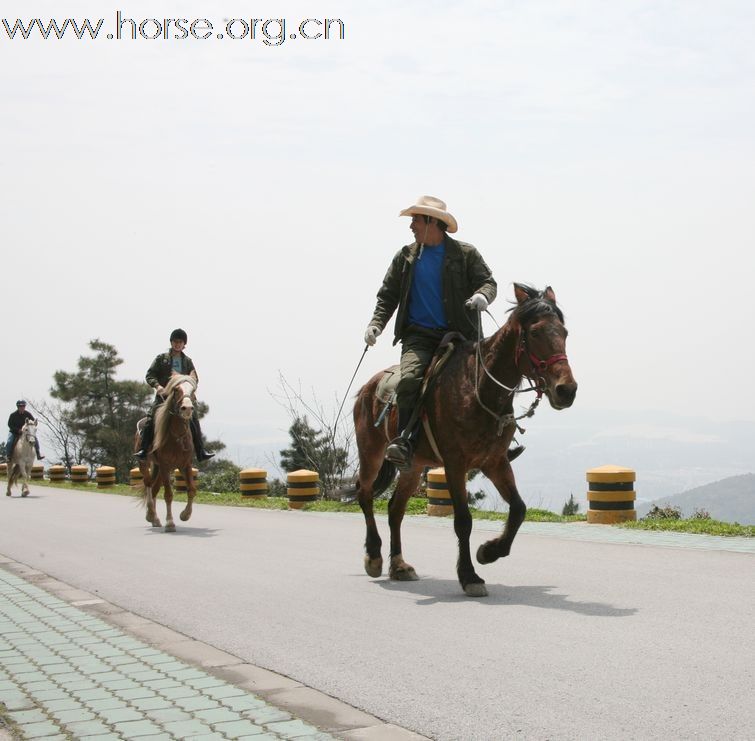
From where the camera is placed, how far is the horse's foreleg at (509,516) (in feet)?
28.8

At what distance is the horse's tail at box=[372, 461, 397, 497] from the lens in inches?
406

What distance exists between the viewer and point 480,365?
8633 millimetres

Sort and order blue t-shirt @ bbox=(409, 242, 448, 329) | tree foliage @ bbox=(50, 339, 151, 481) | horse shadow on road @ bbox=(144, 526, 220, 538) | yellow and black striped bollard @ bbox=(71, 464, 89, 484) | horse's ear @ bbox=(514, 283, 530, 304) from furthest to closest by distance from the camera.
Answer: tree foliage @ bbox=(50, 339, 151, 481) → yellow and black striped bollard @ bbox=(71, 464, 89, 484) → horse shadow on road @ bbox=(144, 526, 220, 538) → blue t-shirt @ bbox=(409, 242, 448, 329) → horse's ear @ bbox=(514, 283, 530, 304)

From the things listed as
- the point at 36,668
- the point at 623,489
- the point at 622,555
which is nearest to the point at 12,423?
the point at 623,489

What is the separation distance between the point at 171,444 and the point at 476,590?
920cm

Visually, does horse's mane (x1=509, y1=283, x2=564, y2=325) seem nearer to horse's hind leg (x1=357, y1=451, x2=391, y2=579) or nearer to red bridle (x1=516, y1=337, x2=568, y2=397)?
red bridle (x1=516, y1=337, x2=568, y2=397)

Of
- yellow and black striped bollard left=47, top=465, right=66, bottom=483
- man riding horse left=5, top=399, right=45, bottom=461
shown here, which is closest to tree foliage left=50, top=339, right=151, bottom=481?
yellow and black striped bollard left=47, top=465, right=66, bottom=483

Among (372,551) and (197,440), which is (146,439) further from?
(372,551)

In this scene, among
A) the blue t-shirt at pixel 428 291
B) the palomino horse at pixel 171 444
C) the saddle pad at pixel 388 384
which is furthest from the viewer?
the palomino horse at pixel 171 444

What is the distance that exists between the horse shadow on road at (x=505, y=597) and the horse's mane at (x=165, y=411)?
7.21 metres

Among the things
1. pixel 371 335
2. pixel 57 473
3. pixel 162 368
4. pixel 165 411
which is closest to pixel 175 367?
pixel 162 368

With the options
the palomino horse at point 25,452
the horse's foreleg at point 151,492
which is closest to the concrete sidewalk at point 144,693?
the horse's foreleg at point 151,492

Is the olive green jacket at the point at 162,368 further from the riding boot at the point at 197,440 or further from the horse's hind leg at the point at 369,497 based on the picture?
the horse's hind leg at the point at 369,497

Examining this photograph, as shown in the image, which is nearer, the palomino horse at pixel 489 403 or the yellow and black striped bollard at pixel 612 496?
the palomino horse at pixel 489 403
